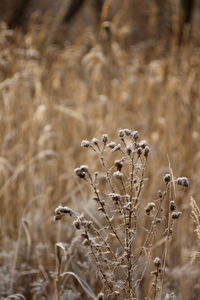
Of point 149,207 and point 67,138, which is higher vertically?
point 67,138

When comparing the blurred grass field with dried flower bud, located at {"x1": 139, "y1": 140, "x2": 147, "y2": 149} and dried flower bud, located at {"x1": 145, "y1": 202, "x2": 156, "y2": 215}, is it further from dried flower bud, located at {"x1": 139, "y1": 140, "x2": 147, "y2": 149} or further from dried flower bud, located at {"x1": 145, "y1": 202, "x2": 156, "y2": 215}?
dried flower bud, located at {"x1": 139, "y1": 140, "x2": 147, "y2": 149}

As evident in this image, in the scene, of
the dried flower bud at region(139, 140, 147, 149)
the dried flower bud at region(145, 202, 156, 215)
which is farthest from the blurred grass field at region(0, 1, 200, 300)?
the dried flower bud at region(139, 140, 147, 149)

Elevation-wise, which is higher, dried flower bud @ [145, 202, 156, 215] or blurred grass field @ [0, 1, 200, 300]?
blurred grass field @ [0, 1, 200, 300]

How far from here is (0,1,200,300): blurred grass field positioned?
7.14 feet

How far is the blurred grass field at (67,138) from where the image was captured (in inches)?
85.7

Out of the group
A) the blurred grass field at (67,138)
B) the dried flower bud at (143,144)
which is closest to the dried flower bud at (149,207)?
the dried flower bud at (143,144)

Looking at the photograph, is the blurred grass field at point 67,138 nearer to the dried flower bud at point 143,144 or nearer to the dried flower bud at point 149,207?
the dried flower bud at point 149,207

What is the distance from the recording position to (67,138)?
340cm

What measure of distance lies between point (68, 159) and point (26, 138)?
317 millimetres

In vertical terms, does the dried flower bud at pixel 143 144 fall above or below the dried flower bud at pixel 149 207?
above

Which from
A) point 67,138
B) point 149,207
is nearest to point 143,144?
point 149,207

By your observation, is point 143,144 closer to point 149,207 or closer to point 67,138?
point 149,207

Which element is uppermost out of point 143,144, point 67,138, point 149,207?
point 67,138

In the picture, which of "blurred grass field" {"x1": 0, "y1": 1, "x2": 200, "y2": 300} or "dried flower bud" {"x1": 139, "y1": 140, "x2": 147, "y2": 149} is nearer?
"dried flower bud" {"x1": 139, "y1": 140, "x2": 147, "y2": 149}
